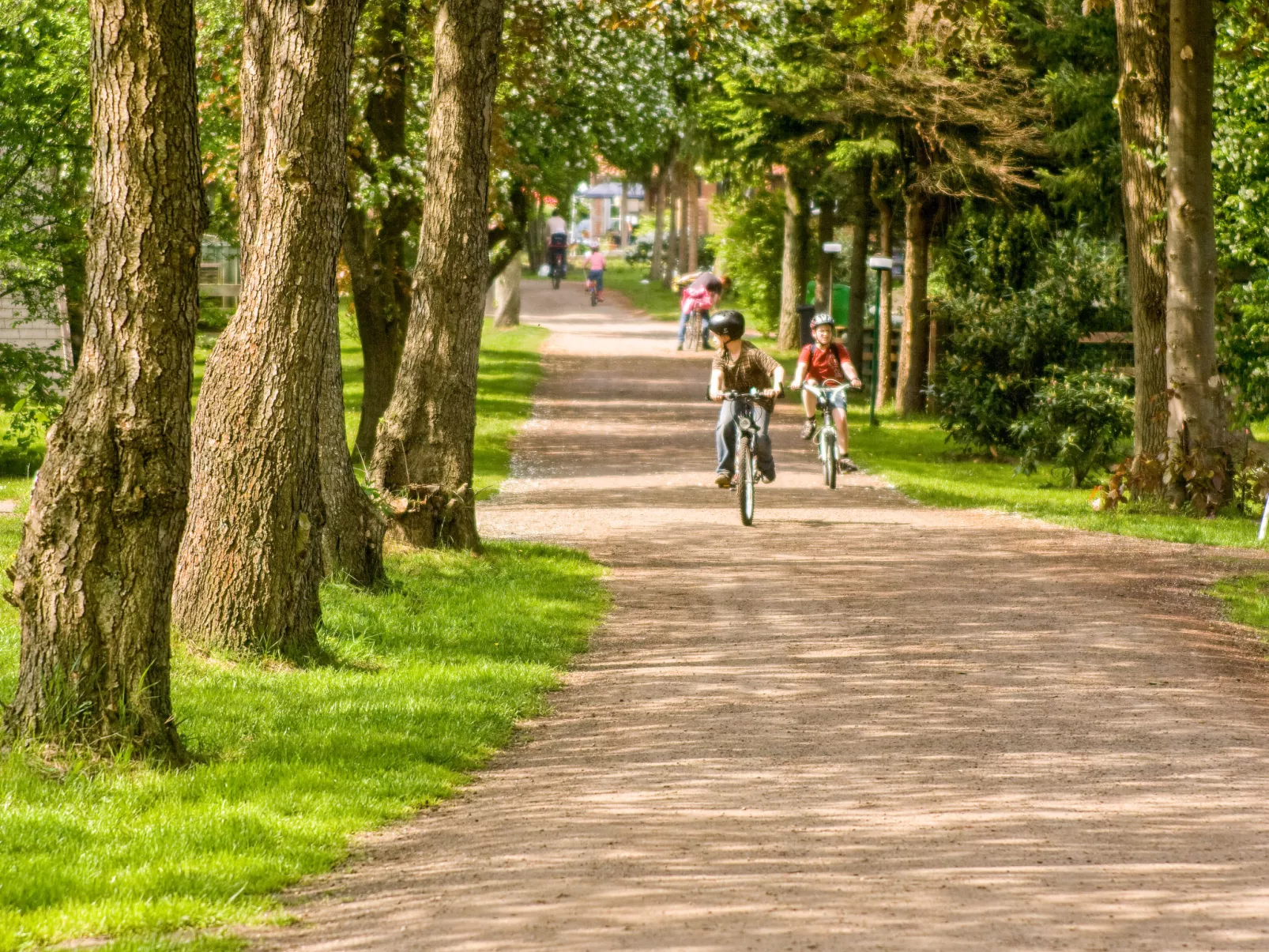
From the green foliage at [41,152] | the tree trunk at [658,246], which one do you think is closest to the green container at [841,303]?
the green foliage at [41,152]

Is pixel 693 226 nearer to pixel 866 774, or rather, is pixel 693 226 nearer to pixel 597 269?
pixel 597 269

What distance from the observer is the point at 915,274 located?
27750mm

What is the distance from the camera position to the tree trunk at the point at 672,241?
65812mm

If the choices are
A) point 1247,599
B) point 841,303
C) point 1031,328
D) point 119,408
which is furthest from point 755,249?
point 119,408

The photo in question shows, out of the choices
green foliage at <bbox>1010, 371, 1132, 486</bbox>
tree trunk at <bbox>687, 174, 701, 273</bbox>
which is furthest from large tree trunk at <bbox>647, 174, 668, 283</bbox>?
green foliage at <bbox>1010, 371, 1132, 486</bbox>

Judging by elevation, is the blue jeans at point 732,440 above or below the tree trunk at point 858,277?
below

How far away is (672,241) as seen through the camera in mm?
68062

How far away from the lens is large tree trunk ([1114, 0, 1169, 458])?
18.3 meters

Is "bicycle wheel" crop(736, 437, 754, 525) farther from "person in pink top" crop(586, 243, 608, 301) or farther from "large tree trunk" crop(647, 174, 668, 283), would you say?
"large tree trunk" crop(647, 174, 668, 283)

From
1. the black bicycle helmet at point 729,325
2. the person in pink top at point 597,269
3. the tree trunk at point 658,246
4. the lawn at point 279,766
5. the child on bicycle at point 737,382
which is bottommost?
the lawn at point 279,766

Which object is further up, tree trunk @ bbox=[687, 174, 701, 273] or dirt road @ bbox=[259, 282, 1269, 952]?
tree trunk @ bbox=[687, 174, 701, 273]

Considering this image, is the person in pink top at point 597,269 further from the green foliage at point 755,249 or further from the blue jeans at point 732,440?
the blue jeans at point 732,440

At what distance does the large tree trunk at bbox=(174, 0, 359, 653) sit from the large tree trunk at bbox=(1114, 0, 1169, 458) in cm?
1093

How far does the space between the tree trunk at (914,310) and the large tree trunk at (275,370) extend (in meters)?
18.4
